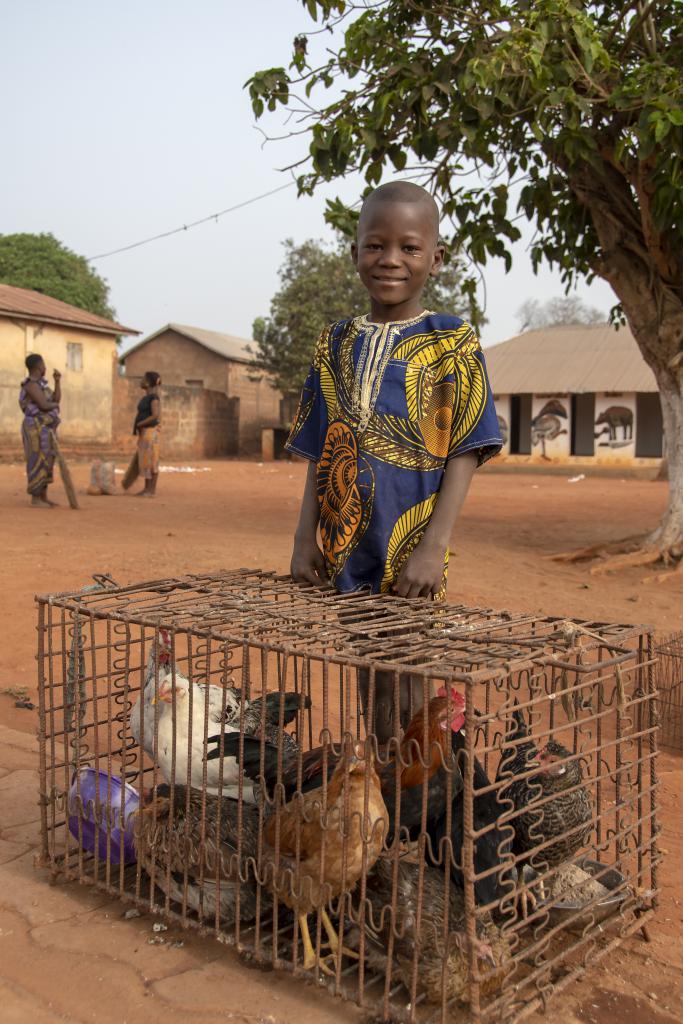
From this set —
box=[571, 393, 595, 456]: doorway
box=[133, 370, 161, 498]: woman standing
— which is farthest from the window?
box=[571, 393, 595, 456]: doorway

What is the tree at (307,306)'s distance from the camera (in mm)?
28622

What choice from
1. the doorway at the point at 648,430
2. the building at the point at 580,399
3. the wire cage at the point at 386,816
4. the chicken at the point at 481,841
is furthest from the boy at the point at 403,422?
the doorway at the point at 648,430

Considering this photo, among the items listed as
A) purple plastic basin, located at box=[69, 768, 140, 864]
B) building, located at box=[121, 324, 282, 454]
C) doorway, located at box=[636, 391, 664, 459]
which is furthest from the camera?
building, located at box=[121, 324, 282, 454]

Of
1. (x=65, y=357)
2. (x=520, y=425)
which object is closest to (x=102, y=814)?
(x=65, y=357)

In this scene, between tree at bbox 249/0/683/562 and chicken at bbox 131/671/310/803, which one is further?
tree at bbox 249/0/683/562

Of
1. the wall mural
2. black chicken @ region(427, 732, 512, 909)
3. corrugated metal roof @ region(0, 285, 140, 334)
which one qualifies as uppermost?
corrugated metal roof @ region(0, 285, 140, 334)

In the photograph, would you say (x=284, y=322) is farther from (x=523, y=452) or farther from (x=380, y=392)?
(x=380, y=392)

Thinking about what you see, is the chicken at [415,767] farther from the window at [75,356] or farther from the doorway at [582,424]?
the doorway at [582,424]

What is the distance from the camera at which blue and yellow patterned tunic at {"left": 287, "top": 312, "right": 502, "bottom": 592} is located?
2.61 m

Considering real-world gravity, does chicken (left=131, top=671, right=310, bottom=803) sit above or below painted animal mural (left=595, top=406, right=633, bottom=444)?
below

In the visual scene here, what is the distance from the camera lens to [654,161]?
736 centimetres

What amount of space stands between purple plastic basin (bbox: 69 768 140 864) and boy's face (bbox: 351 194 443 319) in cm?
156

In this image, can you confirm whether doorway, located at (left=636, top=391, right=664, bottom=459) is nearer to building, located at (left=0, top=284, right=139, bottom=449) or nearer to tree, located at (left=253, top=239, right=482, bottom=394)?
tree, located at (left=253, top=239, right=482, bottom=394)

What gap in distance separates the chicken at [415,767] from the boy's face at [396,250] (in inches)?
43.8
